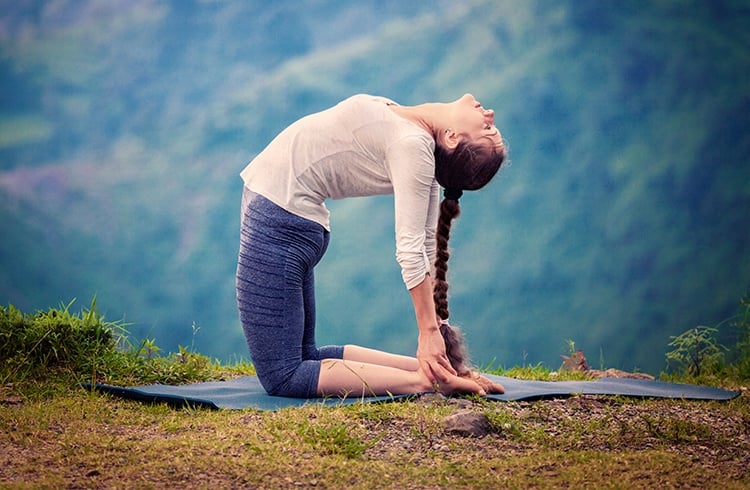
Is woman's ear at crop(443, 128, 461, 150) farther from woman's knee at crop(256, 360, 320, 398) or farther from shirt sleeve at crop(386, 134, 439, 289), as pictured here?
woman's knee at crop(256, 360, 320, 398)

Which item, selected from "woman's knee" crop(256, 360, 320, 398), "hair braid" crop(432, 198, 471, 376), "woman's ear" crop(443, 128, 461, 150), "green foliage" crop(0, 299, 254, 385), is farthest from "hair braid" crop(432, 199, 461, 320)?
"green foliage" crop(0, 299, 254, 385)

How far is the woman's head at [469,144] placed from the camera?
11.1 ft

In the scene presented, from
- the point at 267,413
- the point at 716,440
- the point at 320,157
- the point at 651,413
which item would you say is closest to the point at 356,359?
the point at 267,413

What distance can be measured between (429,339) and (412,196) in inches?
23.1

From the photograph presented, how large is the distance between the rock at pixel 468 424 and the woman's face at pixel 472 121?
43.5 inches

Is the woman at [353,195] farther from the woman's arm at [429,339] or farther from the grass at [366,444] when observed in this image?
the grass at [366,444]

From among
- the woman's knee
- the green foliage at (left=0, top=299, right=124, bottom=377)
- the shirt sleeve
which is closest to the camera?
the shirt sleeve

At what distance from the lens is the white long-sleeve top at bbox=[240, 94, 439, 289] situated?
3.25 metres

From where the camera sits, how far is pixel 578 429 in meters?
3.14

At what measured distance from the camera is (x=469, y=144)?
3.38 m

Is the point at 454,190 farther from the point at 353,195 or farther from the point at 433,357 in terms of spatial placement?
the point at 433,357

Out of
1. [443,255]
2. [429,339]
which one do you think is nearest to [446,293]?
[443,255]

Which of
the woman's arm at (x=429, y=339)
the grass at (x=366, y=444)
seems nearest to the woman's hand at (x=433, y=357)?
the woman's arm at (x=429, y=339)

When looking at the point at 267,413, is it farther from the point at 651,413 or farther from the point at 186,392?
the point at 651,413
